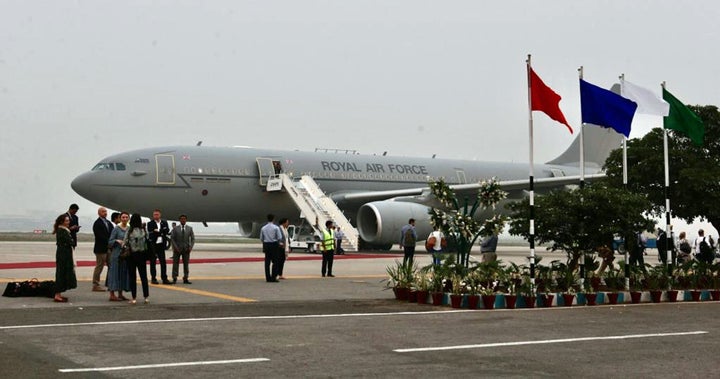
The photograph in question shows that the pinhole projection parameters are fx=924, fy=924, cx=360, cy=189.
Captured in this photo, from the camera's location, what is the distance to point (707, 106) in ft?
95.2

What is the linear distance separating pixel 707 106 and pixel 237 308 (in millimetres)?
19407

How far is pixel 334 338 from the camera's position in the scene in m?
11.4

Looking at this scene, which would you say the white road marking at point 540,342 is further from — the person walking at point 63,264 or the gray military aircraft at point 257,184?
the gray military aircraft at point 257,184

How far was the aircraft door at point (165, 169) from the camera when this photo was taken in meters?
36.3

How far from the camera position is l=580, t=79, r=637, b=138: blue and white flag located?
1942 centimetres

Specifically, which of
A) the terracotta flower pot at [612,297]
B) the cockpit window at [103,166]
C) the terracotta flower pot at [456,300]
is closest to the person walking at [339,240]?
the cockpit window at [103,166]

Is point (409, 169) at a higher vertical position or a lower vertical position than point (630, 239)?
higher

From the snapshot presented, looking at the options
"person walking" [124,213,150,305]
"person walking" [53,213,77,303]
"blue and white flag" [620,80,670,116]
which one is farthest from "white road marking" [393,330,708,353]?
"blue and white flag" [620,80,670,116]

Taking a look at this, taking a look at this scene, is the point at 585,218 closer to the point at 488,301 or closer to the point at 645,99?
the point at 488,301

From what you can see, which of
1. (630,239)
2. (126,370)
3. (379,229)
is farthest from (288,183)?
(126,370)

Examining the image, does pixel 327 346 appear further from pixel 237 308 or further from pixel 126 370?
pixel 237 308

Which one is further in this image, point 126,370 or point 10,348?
point 10,348

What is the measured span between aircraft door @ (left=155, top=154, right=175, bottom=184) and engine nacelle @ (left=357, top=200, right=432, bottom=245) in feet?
26.3

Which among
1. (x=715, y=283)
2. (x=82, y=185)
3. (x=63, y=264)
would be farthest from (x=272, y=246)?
(x=82, y=185)
